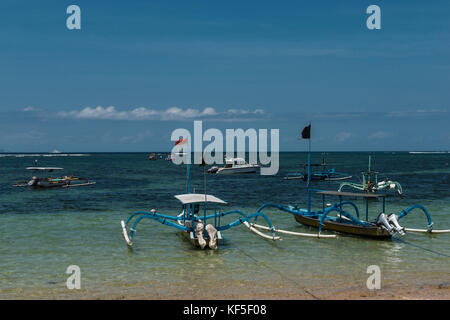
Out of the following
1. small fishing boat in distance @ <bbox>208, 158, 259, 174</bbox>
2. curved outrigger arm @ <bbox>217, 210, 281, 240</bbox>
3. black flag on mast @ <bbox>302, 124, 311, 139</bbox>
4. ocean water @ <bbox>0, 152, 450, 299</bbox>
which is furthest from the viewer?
small fishing boat in distance @ <bbox>208, 158, 259, 174</bbox>

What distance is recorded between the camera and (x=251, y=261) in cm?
1812

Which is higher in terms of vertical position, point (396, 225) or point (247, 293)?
point (396, 225)

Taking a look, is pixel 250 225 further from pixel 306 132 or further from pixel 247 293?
pixel 247 293

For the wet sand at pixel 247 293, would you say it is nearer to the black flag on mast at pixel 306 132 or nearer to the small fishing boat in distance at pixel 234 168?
the black flag on mast at pixel 306 132

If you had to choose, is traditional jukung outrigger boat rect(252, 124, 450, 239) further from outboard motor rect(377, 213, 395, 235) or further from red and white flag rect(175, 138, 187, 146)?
red and white flag rect(175, 138, 187, 146)

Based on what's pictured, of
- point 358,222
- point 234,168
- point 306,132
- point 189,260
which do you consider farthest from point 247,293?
point 234,168

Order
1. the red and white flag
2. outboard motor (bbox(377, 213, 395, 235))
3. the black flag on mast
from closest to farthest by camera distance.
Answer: outboard motor (bbox(377, 213, 395, 235)), the red and white flag, the black flag on mast

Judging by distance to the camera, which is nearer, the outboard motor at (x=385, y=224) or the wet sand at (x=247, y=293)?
the wet sand at (x=247, y=293)

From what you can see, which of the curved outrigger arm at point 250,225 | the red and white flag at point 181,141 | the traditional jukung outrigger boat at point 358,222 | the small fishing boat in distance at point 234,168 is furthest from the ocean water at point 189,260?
the small fishing boat in distance at point 234,168

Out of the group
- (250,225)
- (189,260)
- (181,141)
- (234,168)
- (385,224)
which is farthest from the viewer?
(234,168)

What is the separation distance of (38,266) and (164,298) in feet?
22.0

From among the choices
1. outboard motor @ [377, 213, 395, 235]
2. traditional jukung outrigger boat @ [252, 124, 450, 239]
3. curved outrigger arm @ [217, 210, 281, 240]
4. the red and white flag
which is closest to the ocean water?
curved outrigger arm @ [217, 210, 281, 240]

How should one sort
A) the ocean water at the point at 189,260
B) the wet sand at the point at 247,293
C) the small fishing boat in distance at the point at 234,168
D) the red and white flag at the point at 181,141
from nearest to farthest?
the wet sand at the point at 247,293 < the ocean water at the point at 189,260 < the red and white flag at the point at 181,141 < the small fishing boat in distance at the point at 234,168
